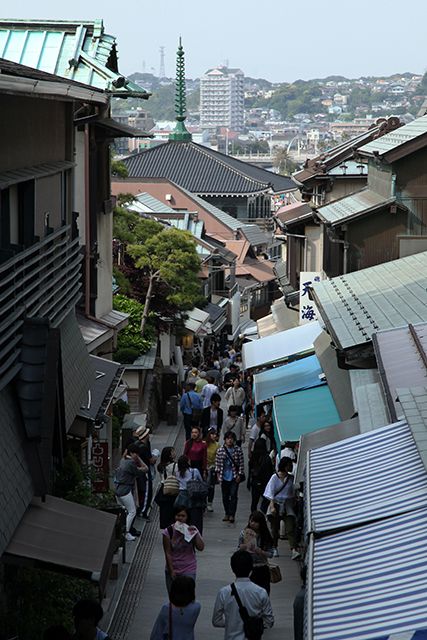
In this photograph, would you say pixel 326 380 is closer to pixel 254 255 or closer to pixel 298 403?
pixel 298 403

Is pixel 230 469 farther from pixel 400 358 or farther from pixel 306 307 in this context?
pixel 306 307

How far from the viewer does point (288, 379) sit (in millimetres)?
21281

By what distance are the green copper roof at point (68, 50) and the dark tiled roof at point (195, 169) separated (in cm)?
6737

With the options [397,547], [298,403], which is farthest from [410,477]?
[298,403]

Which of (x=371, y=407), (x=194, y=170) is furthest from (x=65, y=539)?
(x=194, y=170)

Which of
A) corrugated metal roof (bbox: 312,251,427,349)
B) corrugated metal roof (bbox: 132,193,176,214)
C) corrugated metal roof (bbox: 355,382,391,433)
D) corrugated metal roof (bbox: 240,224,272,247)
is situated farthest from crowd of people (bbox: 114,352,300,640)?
corrugated metal roof (bbox: 240,224,272,247)

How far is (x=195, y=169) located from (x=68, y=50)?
71.9 metres

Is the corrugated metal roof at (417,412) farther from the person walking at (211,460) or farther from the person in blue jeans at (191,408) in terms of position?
the person in blue jeans at (191,408)

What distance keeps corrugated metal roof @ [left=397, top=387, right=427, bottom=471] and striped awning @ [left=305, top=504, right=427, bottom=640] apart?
0.67 meters

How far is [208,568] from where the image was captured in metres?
15.7

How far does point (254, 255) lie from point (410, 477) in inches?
2787

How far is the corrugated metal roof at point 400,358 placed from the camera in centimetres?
1200

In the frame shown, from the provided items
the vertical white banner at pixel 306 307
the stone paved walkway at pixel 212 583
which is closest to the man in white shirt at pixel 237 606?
the stone paved walkway at pixel 212 583

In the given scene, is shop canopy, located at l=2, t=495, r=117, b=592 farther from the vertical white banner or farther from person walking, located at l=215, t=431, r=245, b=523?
the vertical white banner
